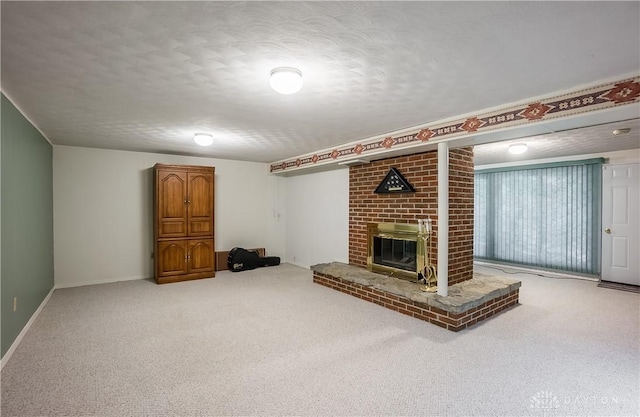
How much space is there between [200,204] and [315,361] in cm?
381

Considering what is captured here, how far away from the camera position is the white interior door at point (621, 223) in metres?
4.87

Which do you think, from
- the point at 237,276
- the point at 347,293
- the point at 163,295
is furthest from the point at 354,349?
the point at 237,276

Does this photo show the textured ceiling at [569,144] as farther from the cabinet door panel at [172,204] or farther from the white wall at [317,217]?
the cabinet door panel at [172,204]

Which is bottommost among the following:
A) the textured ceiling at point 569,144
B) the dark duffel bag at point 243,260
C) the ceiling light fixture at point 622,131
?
the dark duffel bag at point 243,260

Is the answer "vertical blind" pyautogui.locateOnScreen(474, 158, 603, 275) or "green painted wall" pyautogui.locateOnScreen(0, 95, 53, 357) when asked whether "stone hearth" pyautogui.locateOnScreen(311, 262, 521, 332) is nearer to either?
"vertical blind" pyautogui.locateOnScreen(474, 158, 603, 275)

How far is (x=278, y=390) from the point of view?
211cm

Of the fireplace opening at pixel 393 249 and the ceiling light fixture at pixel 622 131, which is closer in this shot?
the ceiling light fixture at pixel 622 131

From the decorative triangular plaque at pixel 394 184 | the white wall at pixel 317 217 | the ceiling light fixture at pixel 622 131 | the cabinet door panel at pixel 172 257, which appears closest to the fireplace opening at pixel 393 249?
the decorative triangular plaque at pixel 394 184

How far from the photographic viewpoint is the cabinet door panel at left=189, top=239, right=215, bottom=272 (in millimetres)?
5344

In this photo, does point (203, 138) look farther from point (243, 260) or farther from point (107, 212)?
point (243, 260)

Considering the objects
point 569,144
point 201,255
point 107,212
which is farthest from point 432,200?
point 107,212

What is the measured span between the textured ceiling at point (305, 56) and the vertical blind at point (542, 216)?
3.80m

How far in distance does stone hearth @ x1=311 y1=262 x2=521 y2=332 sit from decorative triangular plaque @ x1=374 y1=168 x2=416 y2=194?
1227 millimetres

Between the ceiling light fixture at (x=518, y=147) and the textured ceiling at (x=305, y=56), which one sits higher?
the textured ceiling at (x=305, y=56)
